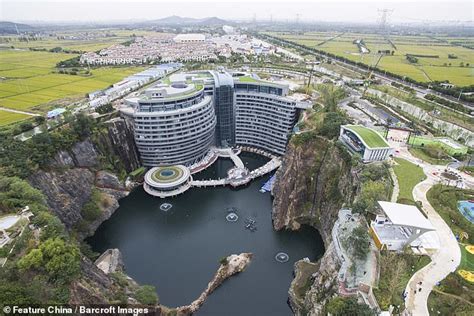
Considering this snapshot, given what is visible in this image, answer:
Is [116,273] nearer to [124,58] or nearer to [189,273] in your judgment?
[189,273]

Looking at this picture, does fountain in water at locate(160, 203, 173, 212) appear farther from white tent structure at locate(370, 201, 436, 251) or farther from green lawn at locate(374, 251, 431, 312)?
green lawn at locate(374, 251, 431, 312)

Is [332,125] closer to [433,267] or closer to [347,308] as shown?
[433,267]

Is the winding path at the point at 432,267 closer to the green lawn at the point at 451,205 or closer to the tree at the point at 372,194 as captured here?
the green lawn at the point at 451,205

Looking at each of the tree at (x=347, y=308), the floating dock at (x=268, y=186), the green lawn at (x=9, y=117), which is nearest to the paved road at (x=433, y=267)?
the tree at (x=347, y=308)

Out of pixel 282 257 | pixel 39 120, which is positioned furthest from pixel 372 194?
pixel 39 120

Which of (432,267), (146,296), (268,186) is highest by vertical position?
(432,267)

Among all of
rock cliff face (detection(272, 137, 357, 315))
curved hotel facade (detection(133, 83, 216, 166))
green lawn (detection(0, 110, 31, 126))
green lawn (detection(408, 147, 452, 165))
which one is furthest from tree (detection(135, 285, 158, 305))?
green lawn (detection(0, 110, 31, 126))
